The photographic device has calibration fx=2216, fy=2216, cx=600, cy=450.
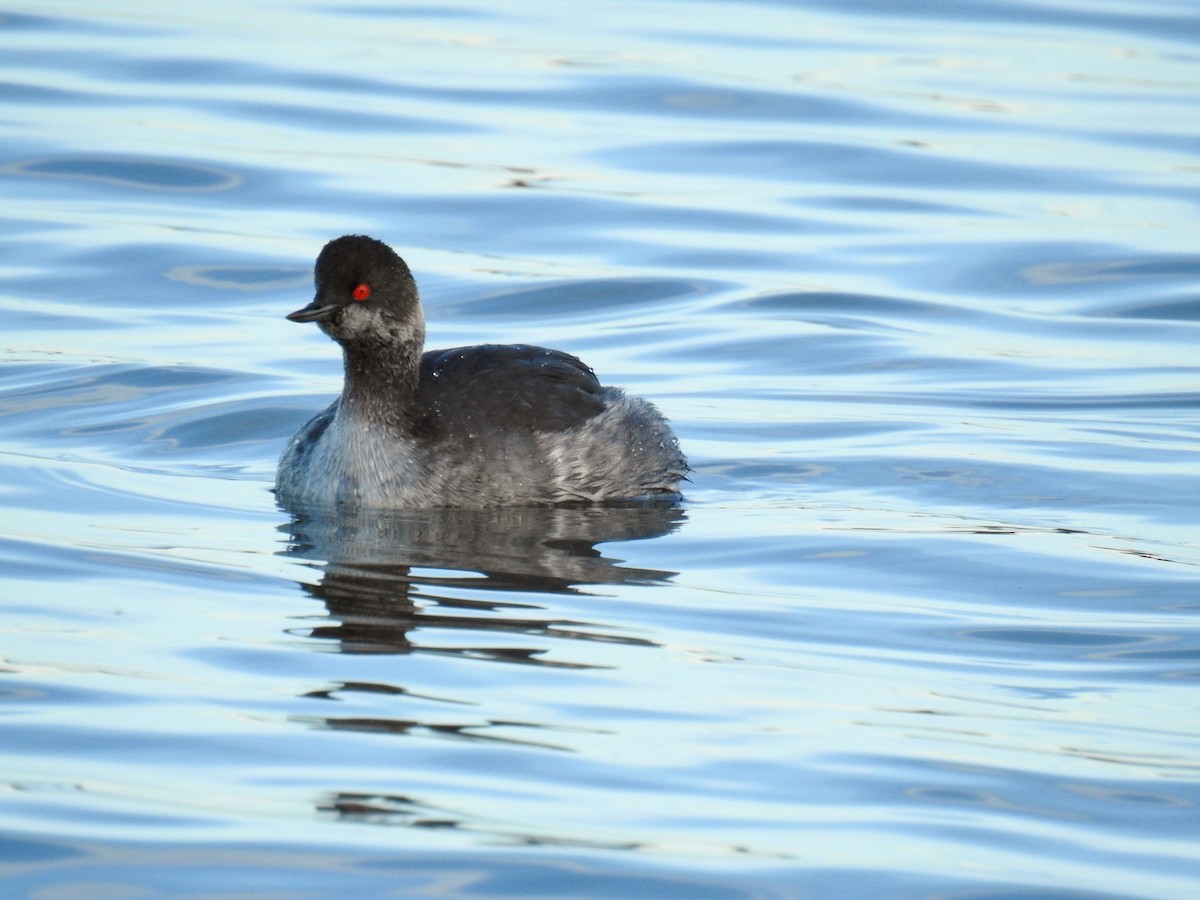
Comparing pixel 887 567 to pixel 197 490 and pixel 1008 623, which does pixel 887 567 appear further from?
pixel 197 490

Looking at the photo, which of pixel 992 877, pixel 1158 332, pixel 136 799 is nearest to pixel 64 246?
pixel 1158 332

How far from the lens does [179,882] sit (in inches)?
239

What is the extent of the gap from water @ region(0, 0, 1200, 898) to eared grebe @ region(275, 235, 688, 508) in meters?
0.26

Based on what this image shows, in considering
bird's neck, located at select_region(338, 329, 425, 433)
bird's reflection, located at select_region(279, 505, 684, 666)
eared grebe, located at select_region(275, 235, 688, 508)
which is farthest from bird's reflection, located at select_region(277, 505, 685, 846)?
bird's neck, located at select_region(338, 329, 425, 433)

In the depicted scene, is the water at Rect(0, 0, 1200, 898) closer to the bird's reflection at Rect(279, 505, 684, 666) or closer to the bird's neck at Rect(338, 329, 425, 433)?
the bird's reflection at Rect(279, 505, 684, 666)

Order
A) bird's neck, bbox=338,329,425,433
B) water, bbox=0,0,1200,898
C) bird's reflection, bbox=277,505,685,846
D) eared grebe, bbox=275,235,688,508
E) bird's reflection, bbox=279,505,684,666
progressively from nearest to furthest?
1. water, bbox=0,0,1200,898
2. bird's reflection, bbox=277,505,685,846
3. bird's reflection, bbox=279,505,684,666
4. eared grebe, bbox=275,235,688,508
5. bird's neck, bbox=338,329,425,433

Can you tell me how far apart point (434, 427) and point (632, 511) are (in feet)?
3.61

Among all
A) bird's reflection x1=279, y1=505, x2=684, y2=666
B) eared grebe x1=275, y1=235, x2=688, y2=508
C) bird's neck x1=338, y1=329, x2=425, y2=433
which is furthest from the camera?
bird's neck x1=338, y1=329, x2=425, y2=433

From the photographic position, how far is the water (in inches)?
260

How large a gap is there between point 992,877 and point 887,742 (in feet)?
3.67

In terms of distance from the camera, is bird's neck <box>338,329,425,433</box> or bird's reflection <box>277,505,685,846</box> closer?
bird's reflection <box>277,505,685,846</box>

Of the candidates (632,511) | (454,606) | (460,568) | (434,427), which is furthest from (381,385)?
(454,606)

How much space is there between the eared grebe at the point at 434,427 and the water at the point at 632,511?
0.26 m

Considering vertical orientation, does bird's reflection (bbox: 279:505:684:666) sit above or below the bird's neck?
below
